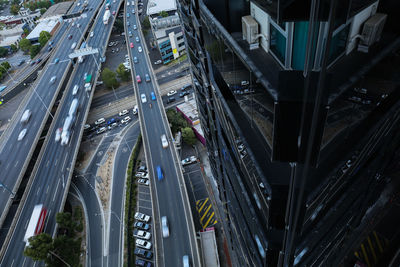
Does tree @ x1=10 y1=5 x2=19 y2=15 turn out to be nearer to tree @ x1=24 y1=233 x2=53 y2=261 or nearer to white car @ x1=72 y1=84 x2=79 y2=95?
white car @ x1=72 y1=84 x2=79 y2=95

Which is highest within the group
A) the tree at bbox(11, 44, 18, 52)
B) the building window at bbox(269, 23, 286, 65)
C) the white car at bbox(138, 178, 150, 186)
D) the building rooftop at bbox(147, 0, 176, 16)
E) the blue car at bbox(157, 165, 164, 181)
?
the building window at bbox(269, 23, 286, 65)

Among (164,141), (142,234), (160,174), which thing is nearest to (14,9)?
(164,141)

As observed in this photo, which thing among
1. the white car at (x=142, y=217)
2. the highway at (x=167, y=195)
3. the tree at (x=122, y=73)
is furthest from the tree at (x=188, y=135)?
the tree at (x=122, y=73)

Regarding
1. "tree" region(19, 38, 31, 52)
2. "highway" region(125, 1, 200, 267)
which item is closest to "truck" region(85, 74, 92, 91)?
"highway" region(125, 1, 200, 267)

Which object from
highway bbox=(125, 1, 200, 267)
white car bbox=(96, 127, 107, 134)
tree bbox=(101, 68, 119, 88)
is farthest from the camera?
tree bbox=(101, 68, 119, 88)

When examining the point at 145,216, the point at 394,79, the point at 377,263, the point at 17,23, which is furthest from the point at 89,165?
the point at 17,23

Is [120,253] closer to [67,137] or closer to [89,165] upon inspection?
[89,165]

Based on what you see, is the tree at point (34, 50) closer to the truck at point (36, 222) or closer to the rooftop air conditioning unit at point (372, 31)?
the truck at point (36, 222)

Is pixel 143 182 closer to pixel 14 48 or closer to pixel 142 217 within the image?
pixel 142 217
